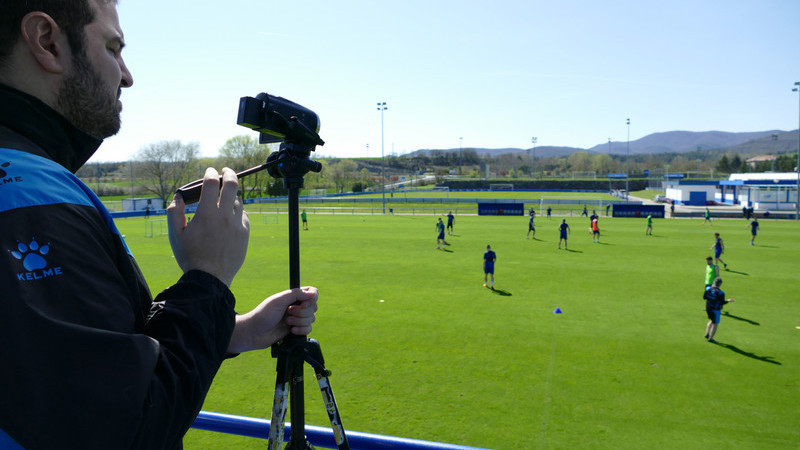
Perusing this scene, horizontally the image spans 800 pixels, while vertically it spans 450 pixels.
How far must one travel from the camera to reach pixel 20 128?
3.46 ft

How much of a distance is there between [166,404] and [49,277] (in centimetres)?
32

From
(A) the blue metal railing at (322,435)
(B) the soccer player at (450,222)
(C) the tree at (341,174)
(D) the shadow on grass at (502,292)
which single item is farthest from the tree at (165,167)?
(A) the blue metal railing at (322,435)

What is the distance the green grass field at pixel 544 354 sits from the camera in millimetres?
8492

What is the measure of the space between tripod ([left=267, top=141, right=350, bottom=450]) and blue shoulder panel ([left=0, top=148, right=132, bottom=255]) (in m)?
0.89

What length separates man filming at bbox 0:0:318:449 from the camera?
0.82 metres

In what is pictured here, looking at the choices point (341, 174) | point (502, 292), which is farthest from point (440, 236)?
point (341, 174)

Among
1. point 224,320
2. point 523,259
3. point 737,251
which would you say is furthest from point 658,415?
point 737,251

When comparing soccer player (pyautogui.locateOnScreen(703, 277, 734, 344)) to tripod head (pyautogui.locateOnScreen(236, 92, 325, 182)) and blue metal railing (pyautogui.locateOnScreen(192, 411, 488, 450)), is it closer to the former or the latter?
blue metal railing (pyautogui.locateOnScreen(192, 411, 488, 450))

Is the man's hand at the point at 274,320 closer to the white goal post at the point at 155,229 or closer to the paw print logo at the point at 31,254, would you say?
the paw print logo at the point at 31,254

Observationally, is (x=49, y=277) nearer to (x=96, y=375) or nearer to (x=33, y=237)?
(x=33, y=237)

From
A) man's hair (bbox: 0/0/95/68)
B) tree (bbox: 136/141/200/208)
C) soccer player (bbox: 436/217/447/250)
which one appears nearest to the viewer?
man's hair (bbox: 0/0/95/68)

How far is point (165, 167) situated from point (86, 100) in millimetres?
84526

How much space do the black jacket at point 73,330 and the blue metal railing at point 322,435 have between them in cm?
119

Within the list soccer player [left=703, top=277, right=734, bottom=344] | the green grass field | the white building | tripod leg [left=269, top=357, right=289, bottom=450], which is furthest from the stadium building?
tripod leg [left=269, top=357, right=289, bottom=450]
